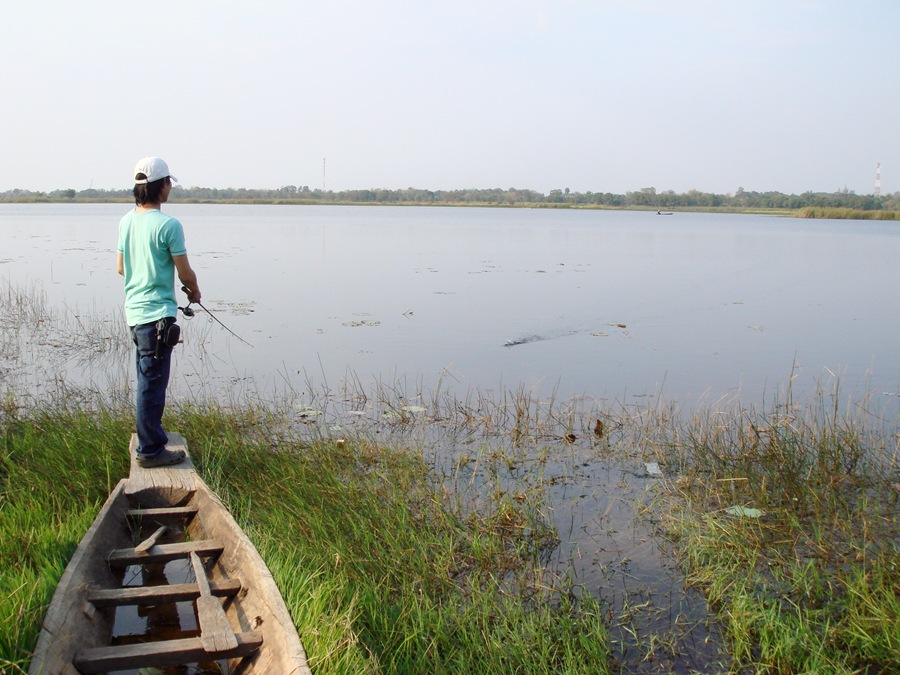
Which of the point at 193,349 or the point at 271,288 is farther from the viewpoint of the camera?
the point at 271,288

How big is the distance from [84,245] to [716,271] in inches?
838

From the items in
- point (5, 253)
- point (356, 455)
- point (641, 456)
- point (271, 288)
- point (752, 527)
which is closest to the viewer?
point (752, 527)

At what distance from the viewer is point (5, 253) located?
2255 centimetres

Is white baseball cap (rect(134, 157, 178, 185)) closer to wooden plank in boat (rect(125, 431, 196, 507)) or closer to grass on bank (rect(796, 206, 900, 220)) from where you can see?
wooden plank in boat (rect(125, 431, 196, 507))

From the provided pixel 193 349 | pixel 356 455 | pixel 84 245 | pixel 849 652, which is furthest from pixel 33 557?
pixel 84 245

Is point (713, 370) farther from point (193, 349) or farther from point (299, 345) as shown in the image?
point (193, 349)

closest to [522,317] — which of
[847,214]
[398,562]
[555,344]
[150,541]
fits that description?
[555,344]

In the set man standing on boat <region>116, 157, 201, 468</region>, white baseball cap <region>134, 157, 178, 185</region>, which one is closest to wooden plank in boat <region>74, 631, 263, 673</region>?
man standing on boat <region>116, 157, 201, 468</region>

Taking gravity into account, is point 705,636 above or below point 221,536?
below

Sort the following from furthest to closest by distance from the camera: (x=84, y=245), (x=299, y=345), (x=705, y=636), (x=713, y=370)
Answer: (x=84, y=245)
(x=299, y=345)
(x=713, y=370)
(x=705, y=636)

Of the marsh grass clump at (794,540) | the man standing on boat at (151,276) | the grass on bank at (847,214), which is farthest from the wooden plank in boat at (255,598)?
the grass on bank at (847,214)

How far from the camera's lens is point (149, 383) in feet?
15.7

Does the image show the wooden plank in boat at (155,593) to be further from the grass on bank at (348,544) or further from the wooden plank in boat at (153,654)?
the wooden plank in boat at (153,654)

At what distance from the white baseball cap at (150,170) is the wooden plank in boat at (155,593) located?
243 centimetres
